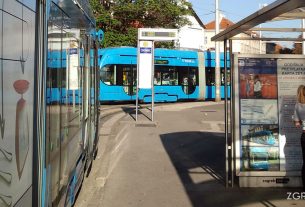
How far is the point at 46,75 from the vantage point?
306 centimetres

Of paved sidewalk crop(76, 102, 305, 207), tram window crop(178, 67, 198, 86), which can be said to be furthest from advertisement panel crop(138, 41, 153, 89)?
tram window crop(178, 67, 198, 86)

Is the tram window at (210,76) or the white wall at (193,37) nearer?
the tram window at (210,76)

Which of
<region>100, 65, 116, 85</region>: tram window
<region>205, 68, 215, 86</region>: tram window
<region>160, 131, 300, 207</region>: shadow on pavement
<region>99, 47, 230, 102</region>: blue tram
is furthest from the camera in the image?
<region>205, 68, 215, 86</region>: tram window

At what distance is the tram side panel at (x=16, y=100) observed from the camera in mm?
2207

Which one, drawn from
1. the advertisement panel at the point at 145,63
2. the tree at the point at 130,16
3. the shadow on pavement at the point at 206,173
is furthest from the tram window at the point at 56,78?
the tree at the point at 130,16

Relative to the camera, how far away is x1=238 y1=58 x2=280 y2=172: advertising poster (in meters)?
7.59

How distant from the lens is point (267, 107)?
7.62m

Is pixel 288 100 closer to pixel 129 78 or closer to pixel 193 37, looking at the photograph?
pixel 129 78

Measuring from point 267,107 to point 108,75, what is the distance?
20924 millimetres

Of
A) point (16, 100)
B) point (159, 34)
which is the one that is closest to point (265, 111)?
point (16, 100)

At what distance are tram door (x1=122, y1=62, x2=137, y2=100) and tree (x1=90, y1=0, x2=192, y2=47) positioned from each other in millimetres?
7364

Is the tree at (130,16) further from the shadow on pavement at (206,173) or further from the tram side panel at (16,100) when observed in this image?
the tram side panel at (16,100)

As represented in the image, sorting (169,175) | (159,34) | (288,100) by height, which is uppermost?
(159,34)

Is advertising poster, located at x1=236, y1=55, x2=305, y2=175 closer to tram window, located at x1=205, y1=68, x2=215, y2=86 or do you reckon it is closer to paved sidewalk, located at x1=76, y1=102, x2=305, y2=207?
paved sidewalk, located at x1=76, y1=102, x2=305, y2=207
